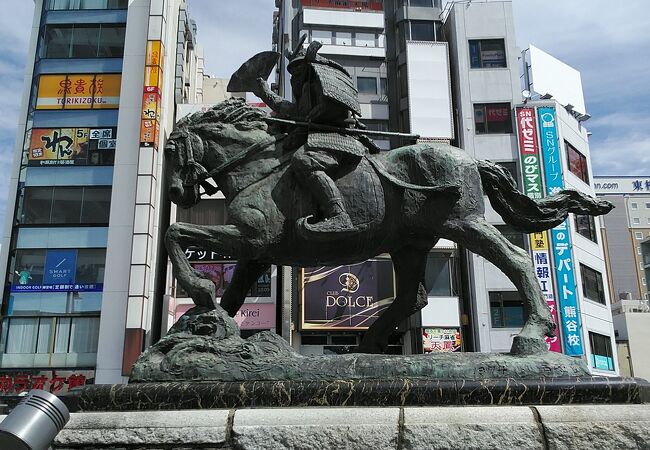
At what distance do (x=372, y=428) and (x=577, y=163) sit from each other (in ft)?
103

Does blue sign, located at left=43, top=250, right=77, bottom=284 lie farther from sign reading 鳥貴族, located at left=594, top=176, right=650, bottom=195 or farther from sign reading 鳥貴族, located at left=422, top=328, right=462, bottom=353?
sign reading 鳥貴族, located at left=594, top=176, right=650, bottom=195

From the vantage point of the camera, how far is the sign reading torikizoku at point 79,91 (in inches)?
1204

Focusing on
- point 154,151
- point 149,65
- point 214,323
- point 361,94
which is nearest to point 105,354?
point 154,151

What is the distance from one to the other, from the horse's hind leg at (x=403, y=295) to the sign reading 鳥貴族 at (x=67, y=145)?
84.5 ft

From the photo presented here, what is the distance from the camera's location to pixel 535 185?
29359 mm

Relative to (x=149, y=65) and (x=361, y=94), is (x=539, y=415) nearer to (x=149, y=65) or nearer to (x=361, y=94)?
(x=149, y=65)

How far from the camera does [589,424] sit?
14.7 feet

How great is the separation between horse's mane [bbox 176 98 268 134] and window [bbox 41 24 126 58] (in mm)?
27562

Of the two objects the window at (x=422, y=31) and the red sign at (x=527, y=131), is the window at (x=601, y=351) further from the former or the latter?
the window at (x=422, y=31)

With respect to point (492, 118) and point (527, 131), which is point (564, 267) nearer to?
point (527, 131)

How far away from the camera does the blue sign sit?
28.2 meters

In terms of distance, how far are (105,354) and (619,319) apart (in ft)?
129

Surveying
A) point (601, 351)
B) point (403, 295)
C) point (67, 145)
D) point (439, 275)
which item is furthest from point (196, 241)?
point (601, 351)

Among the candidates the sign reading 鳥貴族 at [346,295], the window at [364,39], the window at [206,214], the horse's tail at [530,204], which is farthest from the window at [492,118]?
the horse's tail at [530,204]
